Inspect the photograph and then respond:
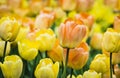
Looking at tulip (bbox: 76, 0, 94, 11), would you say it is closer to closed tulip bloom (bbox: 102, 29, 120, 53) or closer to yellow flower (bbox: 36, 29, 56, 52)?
yellow flower (bbox: 36, 29, 56, 52)

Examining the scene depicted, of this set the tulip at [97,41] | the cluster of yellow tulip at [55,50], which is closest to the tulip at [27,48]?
the cluster of yellow tulip at [55,50]

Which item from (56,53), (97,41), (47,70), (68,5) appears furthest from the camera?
(68,5)

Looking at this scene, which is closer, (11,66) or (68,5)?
(11,66)

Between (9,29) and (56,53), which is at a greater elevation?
(9,29)

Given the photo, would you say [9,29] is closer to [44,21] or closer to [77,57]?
[77,57]

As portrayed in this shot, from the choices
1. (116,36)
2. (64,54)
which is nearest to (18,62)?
(64,54)

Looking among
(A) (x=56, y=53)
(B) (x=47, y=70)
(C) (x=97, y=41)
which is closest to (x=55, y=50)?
(A) (x=56, y=53)

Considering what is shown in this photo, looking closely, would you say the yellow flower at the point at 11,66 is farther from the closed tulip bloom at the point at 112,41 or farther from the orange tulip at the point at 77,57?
the closed tulip bloom at the point at 112,41

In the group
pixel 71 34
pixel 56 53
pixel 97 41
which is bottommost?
pixel 97 41

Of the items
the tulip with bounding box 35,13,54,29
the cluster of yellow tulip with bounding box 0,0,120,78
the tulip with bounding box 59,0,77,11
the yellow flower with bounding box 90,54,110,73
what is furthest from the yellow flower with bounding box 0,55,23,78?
the tulip with bounding box 59,0,77,11
